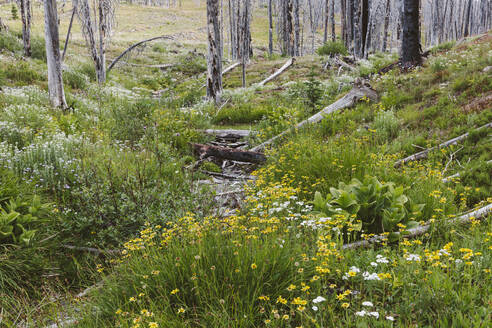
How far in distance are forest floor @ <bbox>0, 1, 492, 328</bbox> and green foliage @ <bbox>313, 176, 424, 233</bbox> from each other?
0.02m

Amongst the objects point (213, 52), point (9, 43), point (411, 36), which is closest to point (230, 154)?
point (213, 52)

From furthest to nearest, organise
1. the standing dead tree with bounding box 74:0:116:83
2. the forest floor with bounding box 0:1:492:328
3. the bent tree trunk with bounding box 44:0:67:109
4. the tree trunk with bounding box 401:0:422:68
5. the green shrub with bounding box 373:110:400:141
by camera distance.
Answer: the standing dead tree with bounding box 74:0:116:83 → the tree trunk with bounding box 401:0:422:68 → the bent tree trunk with bounding box 44:0:67:109 → the green shrub with bounding box 373:110:400:141 → the forest floor with bounding box 0:1:492:328

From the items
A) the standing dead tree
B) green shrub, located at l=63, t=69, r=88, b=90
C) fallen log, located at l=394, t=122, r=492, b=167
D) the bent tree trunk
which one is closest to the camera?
fallen log, located at l=394, t=122, r=492, b=167

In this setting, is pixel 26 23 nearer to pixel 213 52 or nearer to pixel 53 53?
pixel 53 53

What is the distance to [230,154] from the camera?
24.0 feet

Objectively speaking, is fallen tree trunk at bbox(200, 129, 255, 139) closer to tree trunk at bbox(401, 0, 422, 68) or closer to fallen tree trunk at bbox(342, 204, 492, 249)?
fallen tree trunk at bbox(342, 204, 492, 249)

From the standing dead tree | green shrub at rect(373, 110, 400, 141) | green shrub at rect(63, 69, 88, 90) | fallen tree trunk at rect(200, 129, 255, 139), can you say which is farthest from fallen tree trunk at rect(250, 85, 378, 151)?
the standing dead tree

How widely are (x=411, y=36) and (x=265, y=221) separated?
11513 millimetres

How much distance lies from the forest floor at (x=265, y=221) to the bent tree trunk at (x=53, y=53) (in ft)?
2.54

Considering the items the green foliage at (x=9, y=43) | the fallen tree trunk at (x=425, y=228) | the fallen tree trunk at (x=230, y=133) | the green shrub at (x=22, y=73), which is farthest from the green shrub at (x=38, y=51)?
the fallen tree trunk at (x=425, y=228)

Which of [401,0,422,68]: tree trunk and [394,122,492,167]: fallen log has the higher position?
[401,0,422,68]: tree trunk

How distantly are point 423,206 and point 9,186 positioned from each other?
5079mm

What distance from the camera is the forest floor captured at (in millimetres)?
2258

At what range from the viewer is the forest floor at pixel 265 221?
7.41ft
